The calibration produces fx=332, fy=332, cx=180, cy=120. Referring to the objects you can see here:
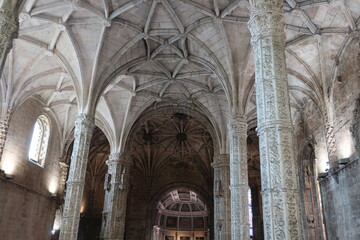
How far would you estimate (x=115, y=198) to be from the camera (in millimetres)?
22625

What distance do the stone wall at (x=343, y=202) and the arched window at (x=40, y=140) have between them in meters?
17.9

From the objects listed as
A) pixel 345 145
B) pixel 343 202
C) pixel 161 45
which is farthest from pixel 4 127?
pixel 343 202

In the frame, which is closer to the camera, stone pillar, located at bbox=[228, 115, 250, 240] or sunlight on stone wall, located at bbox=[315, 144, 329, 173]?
stone pillar, located at bbox=[228, 115, 250, 240]

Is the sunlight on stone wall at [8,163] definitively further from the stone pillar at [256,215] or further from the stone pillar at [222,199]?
the stone pillar at [256,215]

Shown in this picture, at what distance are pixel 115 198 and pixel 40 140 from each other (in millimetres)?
6627

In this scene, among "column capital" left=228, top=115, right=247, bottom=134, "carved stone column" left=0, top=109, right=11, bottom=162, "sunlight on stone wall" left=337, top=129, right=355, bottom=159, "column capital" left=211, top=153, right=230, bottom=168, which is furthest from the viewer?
"column capital" left=211, top=153, right=230, bottom=168

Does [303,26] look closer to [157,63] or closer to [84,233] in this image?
[157,63]

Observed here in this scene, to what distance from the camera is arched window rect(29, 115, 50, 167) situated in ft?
73.8

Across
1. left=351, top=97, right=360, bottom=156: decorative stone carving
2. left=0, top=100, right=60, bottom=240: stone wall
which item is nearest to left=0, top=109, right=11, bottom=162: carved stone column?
left=0, top=100, right=60, bottom=240: stone wall

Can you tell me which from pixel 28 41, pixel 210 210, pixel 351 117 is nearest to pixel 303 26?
pixel 351 117

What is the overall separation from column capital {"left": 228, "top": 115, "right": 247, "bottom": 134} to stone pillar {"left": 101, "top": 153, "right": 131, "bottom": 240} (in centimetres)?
1093

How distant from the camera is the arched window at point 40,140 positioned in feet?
73.8

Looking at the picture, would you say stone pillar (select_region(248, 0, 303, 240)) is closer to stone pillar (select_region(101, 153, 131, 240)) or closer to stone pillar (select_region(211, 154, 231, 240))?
stone pillar (select_region(211, 154, 231, 240))

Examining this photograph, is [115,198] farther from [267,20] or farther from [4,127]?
[267,20]
